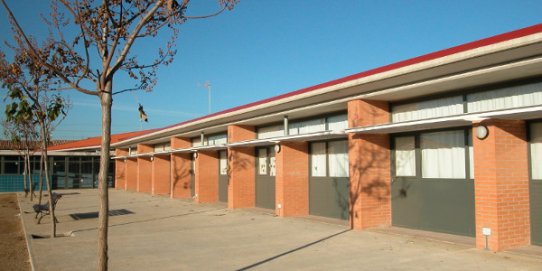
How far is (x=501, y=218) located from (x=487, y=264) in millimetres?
1271

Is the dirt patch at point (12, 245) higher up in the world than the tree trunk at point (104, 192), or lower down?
lower down

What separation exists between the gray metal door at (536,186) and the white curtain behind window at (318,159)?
657cm

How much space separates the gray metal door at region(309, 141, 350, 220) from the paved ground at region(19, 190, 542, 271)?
92cm

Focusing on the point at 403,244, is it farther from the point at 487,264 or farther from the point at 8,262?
the point at 8,262

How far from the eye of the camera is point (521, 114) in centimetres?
782

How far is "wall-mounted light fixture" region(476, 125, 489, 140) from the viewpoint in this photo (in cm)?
854

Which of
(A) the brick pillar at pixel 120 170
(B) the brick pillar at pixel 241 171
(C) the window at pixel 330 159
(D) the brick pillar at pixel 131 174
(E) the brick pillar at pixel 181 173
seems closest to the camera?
(C) the window at pixel 330 159

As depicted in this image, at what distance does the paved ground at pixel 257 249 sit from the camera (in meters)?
7.81

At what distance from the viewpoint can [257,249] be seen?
9.46m

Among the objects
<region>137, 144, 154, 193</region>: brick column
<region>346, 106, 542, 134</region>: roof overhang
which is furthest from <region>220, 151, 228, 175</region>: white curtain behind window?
<region>346, 106, 542, 134</region>: roof overhang

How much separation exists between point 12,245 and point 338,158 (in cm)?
863

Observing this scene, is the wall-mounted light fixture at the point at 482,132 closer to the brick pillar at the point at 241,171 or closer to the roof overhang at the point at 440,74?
the roof overhang at the point at 440,74

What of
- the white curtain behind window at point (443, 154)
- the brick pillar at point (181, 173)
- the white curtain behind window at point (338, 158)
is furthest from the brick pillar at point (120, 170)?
the white curtain behind window at point (443, 154)

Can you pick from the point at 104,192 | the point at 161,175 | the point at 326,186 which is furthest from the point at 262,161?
the point at 104,192
